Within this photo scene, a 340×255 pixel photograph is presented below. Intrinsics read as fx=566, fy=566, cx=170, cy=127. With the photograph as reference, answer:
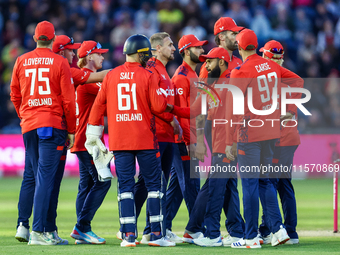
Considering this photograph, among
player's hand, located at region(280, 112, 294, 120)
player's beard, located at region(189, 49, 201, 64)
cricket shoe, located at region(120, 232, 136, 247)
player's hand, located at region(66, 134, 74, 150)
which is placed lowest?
cricket shoe, located at region(120, 232, 136, 247)

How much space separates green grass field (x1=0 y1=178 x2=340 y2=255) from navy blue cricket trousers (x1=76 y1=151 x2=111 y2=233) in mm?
366

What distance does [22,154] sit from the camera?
17.8m

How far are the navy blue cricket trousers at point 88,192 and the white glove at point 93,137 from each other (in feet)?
1.33

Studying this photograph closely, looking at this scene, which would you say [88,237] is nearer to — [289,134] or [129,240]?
[129,240]

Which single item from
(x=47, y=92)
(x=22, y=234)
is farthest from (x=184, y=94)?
(x=22, y=234)

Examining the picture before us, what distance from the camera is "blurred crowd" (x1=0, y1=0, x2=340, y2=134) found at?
20531 millimetres

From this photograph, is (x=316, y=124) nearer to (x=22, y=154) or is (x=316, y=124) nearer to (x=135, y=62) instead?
(x=22, y=154)

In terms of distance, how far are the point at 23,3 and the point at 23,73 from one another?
52.6 ft

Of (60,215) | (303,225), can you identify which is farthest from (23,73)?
(303,225)

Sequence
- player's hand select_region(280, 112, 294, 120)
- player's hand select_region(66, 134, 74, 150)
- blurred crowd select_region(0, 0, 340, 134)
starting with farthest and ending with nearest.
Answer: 1. blurred crowd select_region(0, 0, 340, 134)
2. player's hand select_region(280, 112, 294, 120)
3. player's hand select_region(66, 134, 74, 150)

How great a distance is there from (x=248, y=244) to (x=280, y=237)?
485 mm

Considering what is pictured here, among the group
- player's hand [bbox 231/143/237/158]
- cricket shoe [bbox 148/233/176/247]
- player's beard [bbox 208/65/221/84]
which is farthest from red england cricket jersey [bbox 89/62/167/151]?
cricket shoe [bbox 148/233/176/247]

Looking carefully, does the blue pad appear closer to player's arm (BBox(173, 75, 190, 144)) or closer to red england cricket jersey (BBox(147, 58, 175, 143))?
Result: red england cricket jersey (BBox(147, 58, 175, 143))

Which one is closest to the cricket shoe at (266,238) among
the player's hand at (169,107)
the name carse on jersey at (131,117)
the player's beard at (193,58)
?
the player's hand at (169,107)
